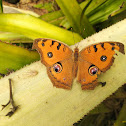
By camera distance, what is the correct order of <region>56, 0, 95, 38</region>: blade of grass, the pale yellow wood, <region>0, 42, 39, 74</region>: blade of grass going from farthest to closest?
<region>56, 0, 95, 38</region>: blade of grass → <region>0, 42, 39, 74</region>: blade of grass → the pale yellow wood

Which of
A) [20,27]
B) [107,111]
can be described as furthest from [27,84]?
[107,111]

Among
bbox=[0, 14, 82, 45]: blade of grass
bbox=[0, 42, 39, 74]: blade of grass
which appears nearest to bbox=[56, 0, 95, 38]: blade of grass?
bbox=[0, 14, 82, 45]: blade of grass

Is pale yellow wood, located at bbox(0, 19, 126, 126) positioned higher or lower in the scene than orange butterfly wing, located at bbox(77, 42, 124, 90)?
lower

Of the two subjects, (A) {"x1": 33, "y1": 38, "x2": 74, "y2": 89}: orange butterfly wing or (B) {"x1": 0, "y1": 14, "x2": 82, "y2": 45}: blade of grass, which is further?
(B) {"x1": 0, "y1": 14, "x2": 82, "y2": 45}: blade of grass

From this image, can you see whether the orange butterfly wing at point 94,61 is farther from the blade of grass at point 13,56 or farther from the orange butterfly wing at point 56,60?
the blade of grass at point 13,56

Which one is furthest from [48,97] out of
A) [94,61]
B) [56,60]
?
[94,61]

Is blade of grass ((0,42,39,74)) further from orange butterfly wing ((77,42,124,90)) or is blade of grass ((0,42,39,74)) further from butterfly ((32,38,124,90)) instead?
orange butterfly wing ((77,42,124,90))

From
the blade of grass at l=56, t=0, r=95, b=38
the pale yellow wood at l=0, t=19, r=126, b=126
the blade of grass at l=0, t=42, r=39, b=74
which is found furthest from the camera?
the blade of grass at l=56, t=0, r=95, b=38

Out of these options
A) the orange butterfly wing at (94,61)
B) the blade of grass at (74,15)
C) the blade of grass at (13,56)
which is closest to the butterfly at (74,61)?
the orange butterfly wing at (94,61)

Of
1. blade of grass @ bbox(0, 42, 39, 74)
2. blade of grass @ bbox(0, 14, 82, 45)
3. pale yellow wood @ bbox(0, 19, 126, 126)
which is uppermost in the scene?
blade of grass @ bbox(0, 14, 82, 45)
